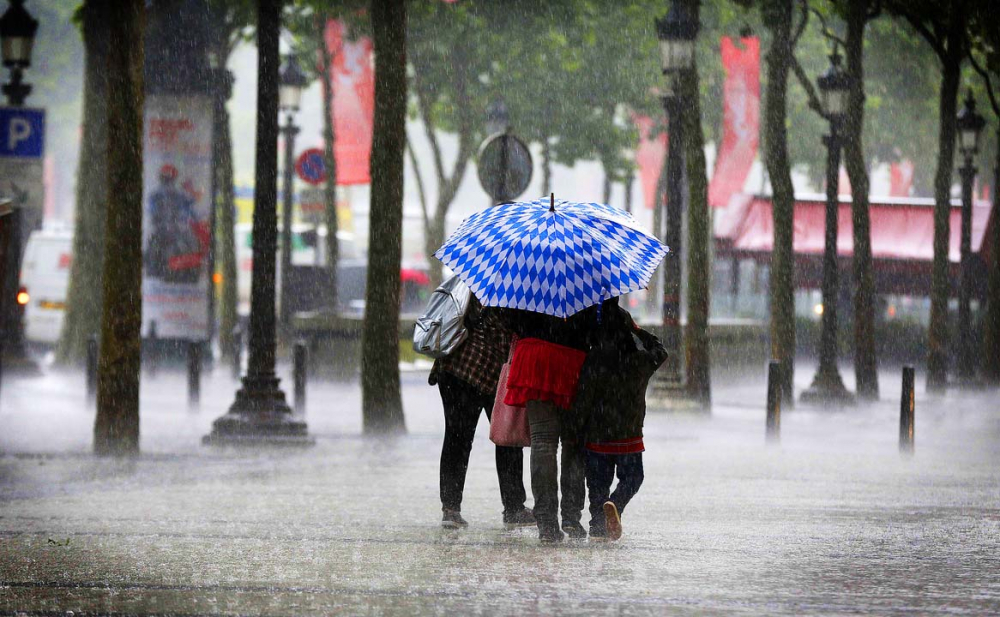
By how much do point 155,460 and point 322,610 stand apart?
8114 mm

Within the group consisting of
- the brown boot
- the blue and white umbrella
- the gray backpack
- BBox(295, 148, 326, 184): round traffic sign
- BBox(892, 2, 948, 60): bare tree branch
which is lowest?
the brown boot

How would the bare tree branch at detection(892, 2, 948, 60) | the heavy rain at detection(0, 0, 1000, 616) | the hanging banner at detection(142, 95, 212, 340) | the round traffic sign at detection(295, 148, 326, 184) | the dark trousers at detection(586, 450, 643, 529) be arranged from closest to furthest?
the heavy rain at detection(0, 0, 1000, 616) → the dark trousers at detection(586, 450, 643, 529) → the hanging banner at detection(142, 95, 212, 340) → the bare tree branch at detection(892, 2, 948, 60) → the round traffic sign at detection(295, 148, 326, 184)

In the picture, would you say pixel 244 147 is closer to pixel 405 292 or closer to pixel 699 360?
pixel 405 292

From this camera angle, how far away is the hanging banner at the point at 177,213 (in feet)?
87.6

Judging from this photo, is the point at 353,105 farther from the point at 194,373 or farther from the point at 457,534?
the point at 457,534

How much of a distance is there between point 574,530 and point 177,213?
17915 mm

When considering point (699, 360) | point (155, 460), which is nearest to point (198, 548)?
point (155, 460)

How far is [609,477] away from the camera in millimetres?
9984

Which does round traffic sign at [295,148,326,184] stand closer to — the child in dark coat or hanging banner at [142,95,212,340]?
hanging banner at [142,95,212,340]

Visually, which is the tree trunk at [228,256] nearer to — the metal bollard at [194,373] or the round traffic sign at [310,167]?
the round traffic sign at [310,167]

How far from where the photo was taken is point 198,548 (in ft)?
31.8

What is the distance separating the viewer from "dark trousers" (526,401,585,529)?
31.8 feet

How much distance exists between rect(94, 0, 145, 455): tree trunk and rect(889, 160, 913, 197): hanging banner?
4765cm

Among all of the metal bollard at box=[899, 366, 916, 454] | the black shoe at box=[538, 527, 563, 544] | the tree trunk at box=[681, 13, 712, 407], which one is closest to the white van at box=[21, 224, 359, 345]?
the tree trunk at box=[681, 13, 712, 407]
